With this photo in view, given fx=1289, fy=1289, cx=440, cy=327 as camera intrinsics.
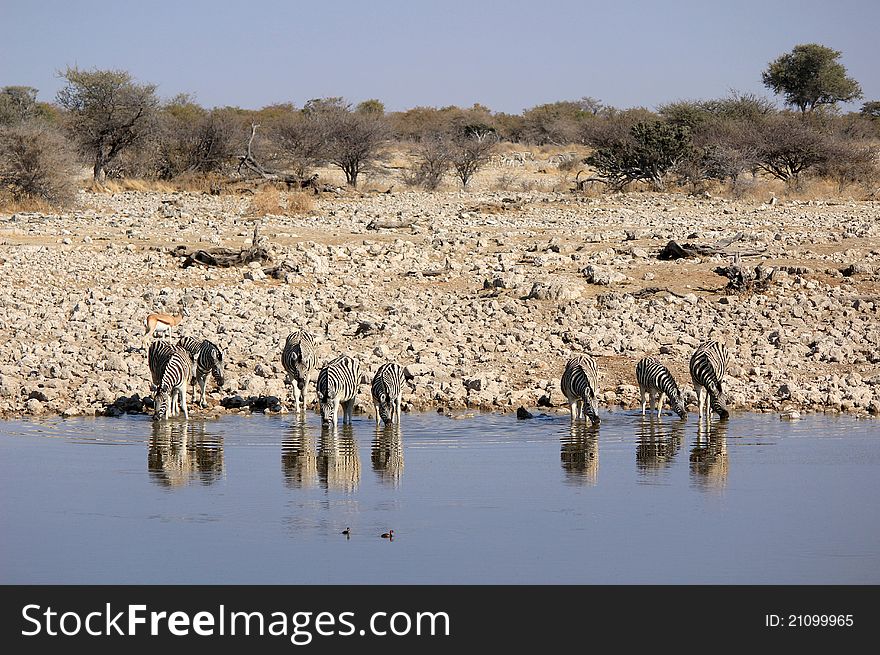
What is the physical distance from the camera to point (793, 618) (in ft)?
21.6

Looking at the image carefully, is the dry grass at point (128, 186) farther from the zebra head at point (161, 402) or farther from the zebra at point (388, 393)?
the zebra at point (388, 393)

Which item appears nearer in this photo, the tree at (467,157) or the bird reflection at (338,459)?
the bird reflection at (338,459)

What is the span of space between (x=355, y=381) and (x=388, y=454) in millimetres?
1471

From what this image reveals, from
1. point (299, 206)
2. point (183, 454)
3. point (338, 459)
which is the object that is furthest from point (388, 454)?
point (299, 206)

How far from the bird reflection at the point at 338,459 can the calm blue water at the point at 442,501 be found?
3 centimetres

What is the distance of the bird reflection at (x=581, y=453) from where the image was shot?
9.44m

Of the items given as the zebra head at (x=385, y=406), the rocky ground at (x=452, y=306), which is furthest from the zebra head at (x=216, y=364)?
the zebra head at (x=385, y=406)

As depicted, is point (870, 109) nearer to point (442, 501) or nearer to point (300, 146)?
point (300, 146)

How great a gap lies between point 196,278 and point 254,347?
390 cm

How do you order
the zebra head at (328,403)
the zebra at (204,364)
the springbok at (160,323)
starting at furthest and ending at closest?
the springbok at (160,323) → the zebra at (204,364) → the zebra head at (328,403)

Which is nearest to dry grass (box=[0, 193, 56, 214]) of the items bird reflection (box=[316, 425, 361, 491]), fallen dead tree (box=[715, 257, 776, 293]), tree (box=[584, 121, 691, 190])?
tree (box=[584, 121, 691, 190])

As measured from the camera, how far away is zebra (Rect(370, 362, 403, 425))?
11281 millimetres

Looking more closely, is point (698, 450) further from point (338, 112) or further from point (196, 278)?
point (338, 112)

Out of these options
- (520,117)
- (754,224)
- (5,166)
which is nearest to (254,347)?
A: (754,224)
